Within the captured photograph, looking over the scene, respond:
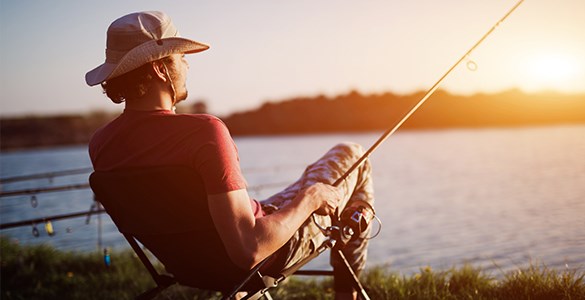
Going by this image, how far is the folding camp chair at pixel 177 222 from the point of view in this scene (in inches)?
72.7

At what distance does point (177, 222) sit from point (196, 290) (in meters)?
2.13

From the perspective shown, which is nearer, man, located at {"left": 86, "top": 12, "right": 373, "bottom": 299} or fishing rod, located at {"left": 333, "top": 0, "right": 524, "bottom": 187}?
man, located at {"left": 86, "top": 12, "right": 373, "bottom": 299}

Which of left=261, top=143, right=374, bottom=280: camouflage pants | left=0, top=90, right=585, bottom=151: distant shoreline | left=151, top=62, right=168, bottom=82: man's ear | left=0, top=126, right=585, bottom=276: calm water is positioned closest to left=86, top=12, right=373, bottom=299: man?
left=151, top=62, right=168, bottom=82: man's ear

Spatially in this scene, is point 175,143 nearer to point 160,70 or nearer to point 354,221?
point 160,70

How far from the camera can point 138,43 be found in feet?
6.45

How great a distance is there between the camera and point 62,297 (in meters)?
4.16

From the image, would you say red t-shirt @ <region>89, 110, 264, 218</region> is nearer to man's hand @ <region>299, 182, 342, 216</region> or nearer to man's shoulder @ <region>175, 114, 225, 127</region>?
man's shoulder @ <region>175, 114, 225, 127</region>

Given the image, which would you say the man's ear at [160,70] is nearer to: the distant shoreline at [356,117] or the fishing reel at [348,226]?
the fishing reel at [348,226]

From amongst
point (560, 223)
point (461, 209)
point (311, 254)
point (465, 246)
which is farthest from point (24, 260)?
point (461, 209)

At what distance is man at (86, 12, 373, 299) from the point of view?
5.78ft

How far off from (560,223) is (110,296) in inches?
229

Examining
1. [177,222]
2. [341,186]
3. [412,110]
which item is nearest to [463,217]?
[412,110]

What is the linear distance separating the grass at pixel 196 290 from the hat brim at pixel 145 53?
191cm

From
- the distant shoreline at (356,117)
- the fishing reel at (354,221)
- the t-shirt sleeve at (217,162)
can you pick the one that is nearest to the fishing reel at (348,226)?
the fishing reel at (354,221)
